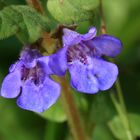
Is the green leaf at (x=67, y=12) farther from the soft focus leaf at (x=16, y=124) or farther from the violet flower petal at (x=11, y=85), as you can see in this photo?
the soft focus leaf at (x=16, y=124)

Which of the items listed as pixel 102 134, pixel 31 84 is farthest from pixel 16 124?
pixel 31 84

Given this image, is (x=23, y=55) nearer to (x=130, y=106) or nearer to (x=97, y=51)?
(x=97, y=51)

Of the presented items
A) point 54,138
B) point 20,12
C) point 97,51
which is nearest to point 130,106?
point 54,138

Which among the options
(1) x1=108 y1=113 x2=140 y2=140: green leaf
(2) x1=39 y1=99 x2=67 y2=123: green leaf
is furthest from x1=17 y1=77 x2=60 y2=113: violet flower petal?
(1) x1=108 y1=113 x2=140 y2=140: green leaf

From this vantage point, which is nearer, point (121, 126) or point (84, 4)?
point (84, 4)

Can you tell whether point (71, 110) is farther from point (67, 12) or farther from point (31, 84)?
point (67, 12)

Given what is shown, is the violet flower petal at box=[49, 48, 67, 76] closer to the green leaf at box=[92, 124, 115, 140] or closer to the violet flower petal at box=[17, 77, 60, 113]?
the violet flower petal at box=[17, 77, 60, 113]
